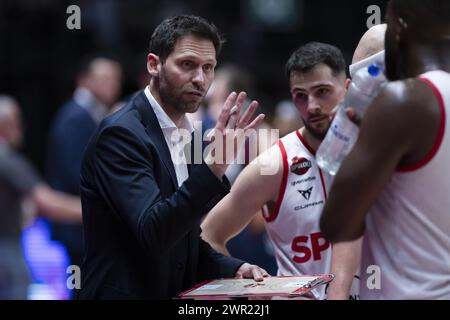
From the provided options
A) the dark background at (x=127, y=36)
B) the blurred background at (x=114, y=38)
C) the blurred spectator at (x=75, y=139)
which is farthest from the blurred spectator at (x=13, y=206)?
the dark background at (x=127, y=36)

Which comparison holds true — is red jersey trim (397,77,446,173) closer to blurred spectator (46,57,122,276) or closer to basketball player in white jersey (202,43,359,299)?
basketball player in white jersey (202,43,359,299)

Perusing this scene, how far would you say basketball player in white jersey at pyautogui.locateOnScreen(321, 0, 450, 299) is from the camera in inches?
113

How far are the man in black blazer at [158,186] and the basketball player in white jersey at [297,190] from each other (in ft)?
1.23

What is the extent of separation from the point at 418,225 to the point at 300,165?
4.98 feet

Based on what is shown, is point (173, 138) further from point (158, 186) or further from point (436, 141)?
point (436, 141)

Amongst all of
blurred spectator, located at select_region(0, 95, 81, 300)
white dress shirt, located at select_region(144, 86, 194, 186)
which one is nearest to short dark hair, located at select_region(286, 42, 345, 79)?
white dress shirt, located at select_region(144, 86, 194, 186)

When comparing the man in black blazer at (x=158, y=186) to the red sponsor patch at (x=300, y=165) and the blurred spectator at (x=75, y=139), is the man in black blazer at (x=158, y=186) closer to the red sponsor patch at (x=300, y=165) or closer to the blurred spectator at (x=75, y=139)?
the red sponsor patch at (x=300, y=165)

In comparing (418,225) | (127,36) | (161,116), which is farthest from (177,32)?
(127,36)

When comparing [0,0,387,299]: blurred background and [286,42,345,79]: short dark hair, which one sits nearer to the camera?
[286,42,345,79]: short dark hair

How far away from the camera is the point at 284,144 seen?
461 cm

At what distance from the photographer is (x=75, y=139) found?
28.5 ft

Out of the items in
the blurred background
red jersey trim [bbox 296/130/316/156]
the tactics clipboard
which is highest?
the blurred background
